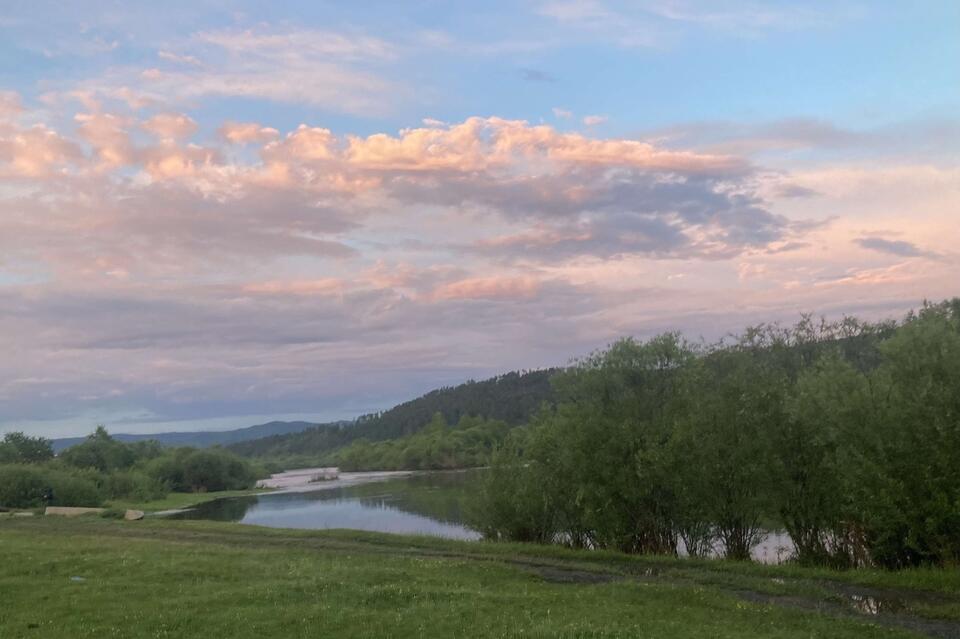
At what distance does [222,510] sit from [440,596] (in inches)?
2571

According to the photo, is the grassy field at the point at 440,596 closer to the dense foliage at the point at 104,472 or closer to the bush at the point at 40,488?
the bush at the point at 40,488

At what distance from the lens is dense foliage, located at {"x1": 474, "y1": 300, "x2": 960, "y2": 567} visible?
62.7ft

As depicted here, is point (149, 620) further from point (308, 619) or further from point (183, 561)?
point (183, 561)

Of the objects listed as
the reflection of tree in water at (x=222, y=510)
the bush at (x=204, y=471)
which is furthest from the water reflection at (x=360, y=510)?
the bush at (x=204, y=471)

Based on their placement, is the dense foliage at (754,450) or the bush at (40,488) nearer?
the dense foliage at (754,450)

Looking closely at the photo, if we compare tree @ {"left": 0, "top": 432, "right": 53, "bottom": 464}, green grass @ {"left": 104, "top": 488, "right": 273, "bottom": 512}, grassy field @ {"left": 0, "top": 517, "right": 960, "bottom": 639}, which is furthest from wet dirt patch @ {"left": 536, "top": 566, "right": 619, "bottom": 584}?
tree @ {"left": 0, "top": 432, "right": 53, "bottom": 464}

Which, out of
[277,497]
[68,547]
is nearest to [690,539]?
[68,547]

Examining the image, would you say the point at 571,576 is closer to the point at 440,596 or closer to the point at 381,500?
the point at 440,596

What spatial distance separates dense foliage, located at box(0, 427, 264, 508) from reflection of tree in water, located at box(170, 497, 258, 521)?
29.4 feet

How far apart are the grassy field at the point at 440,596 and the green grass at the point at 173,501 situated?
5897cm

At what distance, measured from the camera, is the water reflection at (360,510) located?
4847 cm

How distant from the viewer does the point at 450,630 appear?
1318 centimetres

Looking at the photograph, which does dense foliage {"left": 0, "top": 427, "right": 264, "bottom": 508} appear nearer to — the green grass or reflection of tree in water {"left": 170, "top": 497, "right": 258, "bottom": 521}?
the green grass

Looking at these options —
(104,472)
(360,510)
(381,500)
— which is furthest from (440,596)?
(104,472)
